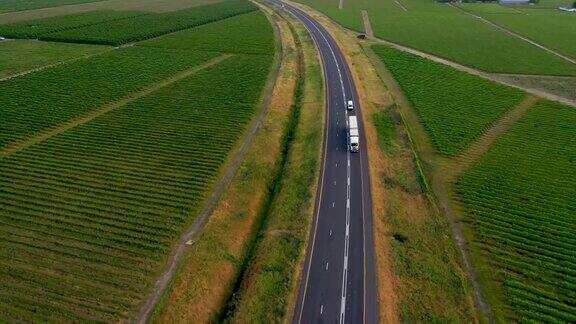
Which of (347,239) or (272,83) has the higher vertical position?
(272,83)

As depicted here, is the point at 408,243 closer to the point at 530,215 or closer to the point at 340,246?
the point at 340,246

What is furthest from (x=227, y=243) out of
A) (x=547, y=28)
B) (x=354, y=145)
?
(x=547, y=28)

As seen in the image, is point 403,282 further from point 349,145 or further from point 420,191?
point 349,145

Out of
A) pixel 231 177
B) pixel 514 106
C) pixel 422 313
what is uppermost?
pixel 514 106

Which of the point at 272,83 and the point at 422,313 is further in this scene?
the point at 272,83

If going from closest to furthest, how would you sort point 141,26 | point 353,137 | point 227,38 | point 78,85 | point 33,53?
point 353,137 < point 78,85 < point 33,53 < point 227,38 < point 141,26

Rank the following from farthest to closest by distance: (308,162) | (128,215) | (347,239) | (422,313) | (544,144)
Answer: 1. (544,144)
2. (308,162)
3. (128,215)
4. (347,239)
5. (422,313)

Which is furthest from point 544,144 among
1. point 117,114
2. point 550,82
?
point 117,114

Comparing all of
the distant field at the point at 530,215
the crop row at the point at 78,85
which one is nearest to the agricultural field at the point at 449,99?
the distant field at the point at 530,215
